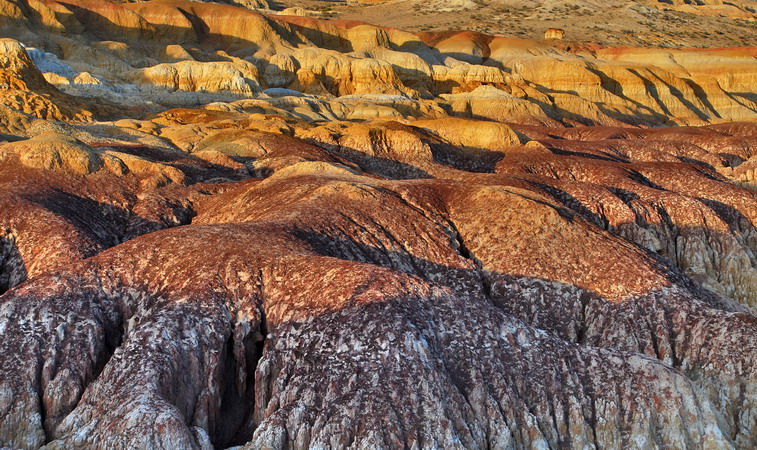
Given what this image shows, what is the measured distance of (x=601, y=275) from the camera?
22172 mm

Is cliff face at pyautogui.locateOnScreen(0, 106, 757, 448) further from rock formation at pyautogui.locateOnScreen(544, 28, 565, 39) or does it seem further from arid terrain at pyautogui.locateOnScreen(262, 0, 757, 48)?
arid terrain at pyautogui.locateOnScreen(262, 0, 757, 48)

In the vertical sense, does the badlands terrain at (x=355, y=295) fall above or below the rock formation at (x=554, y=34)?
above

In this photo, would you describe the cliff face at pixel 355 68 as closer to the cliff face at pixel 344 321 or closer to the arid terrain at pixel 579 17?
the arid terrain at pixel 579 17

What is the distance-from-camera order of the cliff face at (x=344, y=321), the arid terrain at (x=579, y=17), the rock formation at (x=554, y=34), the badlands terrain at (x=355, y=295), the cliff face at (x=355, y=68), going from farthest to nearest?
the arid terrain at (x=579, y=17) < the rock formation at (x=554, y=34) < the cliff face at (x=355, y=68) < the badlands terrain at (x=355, y=295) < the cliff face at (x=344, y=321)

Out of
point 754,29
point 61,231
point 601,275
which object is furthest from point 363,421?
point 754,29

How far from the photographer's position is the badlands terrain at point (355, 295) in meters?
14.7

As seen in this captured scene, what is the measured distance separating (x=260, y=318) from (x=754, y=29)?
14789 centimetres

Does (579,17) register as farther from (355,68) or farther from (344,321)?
(344,321)

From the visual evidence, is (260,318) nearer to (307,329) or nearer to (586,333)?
(307,329)

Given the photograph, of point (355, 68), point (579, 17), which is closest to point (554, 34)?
point (579, 17)

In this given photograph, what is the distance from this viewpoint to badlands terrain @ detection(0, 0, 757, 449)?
48.3 feet

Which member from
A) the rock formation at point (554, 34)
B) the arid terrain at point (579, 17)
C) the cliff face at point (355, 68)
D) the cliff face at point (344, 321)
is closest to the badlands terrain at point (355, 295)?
the cliff face at point (344, 321)

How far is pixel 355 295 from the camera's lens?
16.2 metres

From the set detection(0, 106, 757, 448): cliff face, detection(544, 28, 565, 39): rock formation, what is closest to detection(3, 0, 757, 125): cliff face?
detection(544, 28, 565, 39): rock formation
